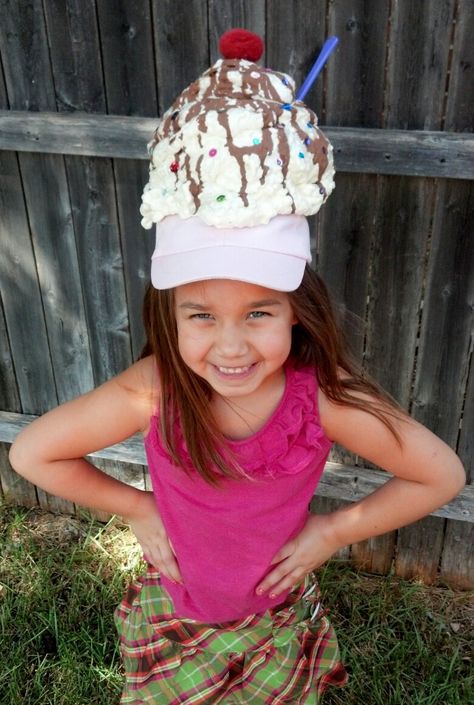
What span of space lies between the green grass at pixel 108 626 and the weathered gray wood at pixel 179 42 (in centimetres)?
174

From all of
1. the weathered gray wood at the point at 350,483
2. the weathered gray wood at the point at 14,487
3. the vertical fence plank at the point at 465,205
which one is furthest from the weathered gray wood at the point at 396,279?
the weathered gray wood at the point at 14,487

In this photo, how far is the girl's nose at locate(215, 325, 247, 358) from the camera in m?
1.38

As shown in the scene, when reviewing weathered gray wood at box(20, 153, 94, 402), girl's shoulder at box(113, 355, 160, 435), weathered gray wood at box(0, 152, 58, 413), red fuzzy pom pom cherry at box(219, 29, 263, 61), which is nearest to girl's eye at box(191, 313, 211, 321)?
girl's shoulder at box(113, 355, 160, 435)

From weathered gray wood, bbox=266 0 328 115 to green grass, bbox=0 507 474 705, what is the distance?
69.7 inches

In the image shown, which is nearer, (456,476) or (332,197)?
(456,476)

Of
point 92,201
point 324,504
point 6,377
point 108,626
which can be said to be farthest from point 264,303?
point 6,377

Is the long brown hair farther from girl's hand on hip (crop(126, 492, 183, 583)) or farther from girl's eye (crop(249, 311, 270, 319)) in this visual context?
girl's hand on hip (crop(126, 492, 183, 583))

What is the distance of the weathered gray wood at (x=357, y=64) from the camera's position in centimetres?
193

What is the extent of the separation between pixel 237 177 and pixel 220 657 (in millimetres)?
1200

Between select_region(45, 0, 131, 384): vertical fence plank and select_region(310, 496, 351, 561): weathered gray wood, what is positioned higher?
select_region(45, 0, 131, 384): vertical fence plank

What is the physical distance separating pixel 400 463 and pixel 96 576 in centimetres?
159

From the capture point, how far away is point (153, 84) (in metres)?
2.17

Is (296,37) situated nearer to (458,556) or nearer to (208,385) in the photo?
A: (208,385)

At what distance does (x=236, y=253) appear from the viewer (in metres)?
1.30
